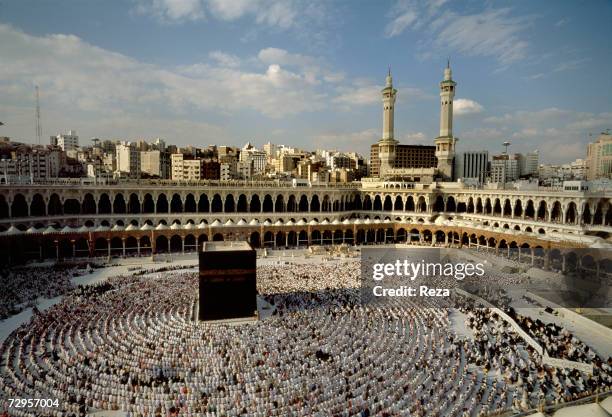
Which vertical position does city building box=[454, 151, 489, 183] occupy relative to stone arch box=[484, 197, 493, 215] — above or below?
above

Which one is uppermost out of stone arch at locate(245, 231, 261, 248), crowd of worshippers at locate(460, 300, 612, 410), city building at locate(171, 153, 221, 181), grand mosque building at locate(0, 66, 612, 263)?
city building at locate(171, 153, 221, 181)

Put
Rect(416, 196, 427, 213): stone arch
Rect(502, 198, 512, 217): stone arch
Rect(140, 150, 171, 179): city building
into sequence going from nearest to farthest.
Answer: Rect(502, 198, 512, 217): stone arch
Rect(416, 196, 427, 213): stone arch
Rect(140, 150, 171, 179): city building

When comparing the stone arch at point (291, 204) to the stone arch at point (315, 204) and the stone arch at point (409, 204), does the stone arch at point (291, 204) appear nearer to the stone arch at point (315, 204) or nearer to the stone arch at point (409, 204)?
the stone arch at point (315, 204)

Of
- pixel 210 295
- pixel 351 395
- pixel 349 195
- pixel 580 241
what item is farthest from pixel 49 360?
pixel 349 195

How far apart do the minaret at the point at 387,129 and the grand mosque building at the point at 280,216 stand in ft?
26.3

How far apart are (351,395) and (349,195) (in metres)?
31.6

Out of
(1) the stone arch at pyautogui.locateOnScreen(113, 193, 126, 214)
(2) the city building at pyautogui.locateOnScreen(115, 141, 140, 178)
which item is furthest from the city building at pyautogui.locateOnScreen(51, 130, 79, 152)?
(1) the stone arch at pyautogui.locateOnScreen(113, 193, 126, 214)

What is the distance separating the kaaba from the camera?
18.2m

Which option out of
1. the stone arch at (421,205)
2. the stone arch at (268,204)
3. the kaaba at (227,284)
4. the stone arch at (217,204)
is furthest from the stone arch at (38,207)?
the stone arch at (421,205)

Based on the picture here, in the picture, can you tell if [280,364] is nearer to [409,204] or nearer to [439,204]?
[409,204]

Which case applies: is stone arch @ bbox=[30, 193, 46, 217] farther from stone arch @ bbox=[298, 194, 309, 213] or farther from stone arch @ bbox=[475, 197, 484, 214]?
stone arch @ bbox=[475, 197, 484, 214]

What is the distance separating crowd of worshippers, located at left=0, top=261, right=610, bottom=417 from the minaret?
33279 mm

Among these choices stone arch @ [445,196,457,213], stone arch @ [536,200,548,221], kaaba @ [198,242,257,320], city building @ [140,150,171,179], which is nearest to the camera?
kaaba @ [198,242,257,320]

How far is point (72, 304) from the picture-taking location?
1855 centimetres
